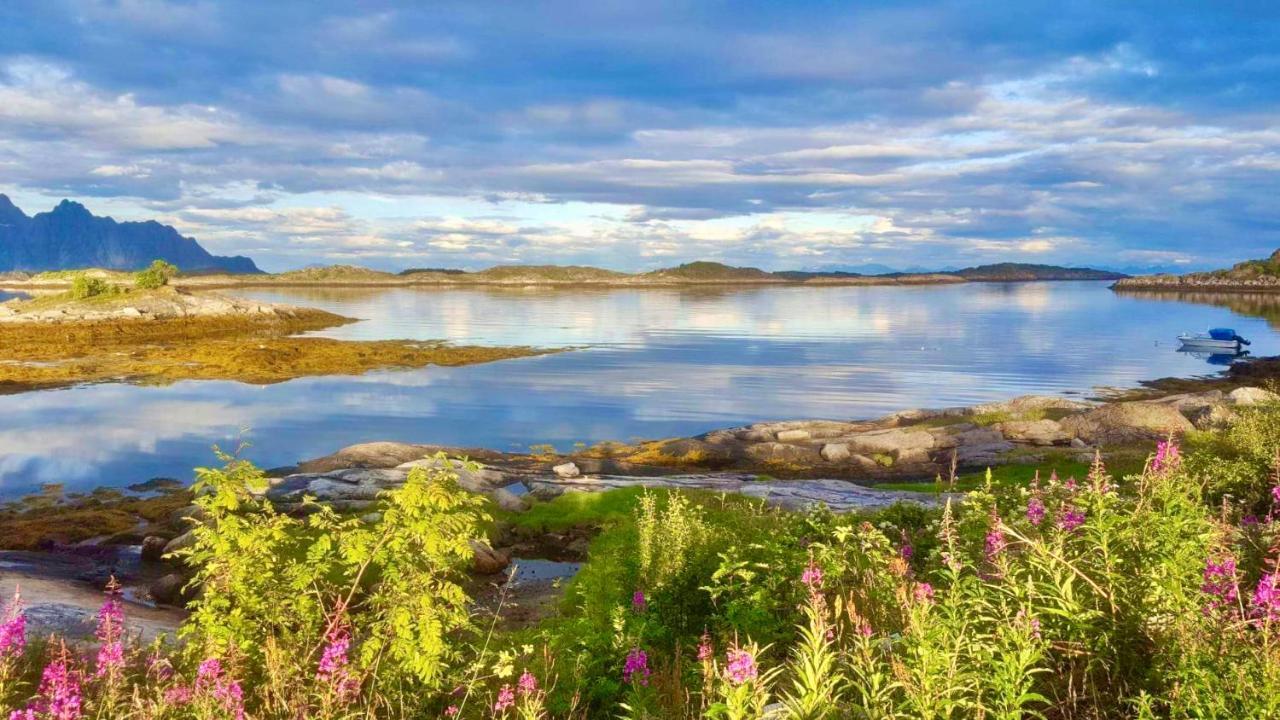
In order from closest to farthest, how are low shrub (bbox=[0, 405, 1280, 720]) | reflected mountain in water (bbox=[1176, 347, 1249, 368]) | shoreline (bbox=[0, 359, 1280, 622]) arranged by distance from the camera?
low shrub (bbox=[0, 405, 1280, 720])
shoreline (bbox=[0, 359, 1280, 622])
reflected mountain in water (bbox=[1176, 347, 1249, 368])

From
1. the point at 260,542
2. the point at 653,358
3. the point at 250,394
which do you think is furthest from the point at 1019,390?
the point at 260,542

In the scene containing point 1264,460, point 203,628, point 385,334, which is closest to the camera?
point 203,628

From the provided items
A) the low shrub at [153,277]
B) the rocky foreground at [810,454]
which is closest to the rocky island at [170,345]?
the low shrub at [153,277]

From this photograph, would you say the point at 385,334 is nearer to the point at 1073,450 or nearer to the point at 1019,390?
the point at 1019,390

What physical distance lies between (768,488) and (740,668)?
20.8 meters

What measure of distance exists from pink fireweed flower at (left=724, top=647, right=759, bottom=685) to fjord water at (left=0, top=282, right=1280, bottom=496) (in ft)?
46.4

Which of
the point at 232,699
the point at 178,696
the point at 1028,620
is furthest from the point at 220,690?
the point at 1028,620

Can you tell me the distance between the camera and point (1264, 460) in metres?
14.9

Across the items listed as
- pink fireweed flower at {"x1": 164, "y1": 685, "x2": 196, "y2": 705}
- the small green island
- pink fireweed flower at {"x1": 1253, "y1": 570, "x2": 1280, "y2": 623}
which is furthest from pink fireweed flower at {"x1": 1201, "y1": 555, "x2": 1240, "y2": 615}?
the small green island

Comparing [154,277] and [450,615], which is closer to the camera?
[450,615]

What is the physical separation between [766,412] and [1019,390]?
1933cm

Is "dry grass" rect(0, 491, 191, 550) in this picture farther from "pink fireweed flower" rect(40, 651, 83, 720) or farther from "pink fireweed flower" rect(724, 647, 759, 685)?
"pink fireweed flower" rect(724, 647, 759, 685)

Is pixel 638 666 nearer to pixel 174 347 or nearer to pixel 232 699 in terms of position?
pixel 232 699

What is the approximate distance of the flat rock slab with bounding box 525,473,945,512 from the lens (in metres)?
21.6
